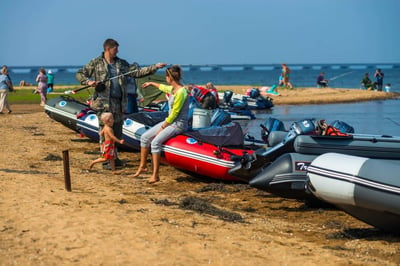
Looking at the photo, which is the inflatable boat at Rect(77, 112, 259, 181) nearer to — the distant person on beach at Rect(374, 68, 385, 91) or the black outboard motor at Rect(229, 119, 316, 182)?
the black outboard motor at Rect(229, 119, 316, 182)

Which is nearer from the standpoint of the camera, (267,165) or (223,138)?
(267,165)

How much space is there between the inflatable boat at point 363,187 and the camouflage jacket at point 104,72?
144 inches

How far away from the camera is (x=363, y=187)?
6.77 metres

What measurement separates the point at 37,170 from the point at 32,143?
3.61 meters

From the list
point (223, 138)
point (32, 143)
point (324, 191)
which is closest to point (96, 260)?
point (324, 191)

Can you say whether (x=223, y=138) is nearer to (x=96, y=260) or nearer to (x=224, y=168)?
(x=224, y=168)

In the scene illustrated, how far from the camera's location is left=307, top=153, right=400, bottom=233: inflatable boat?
6.70 m

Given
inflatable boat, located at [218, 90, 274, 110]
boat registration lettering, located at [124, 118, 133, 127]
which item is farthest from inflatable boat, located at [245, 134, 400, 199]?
inflatable boat, located at [218, 90, 274, 110]

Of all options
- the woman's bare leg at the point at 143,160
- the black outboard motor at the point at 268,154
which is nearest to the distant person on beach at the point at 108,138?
the woman's bare leg at the point at 143,160

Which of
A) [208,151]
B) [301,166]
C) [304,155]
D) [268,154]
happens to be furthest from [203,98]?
[301,166]

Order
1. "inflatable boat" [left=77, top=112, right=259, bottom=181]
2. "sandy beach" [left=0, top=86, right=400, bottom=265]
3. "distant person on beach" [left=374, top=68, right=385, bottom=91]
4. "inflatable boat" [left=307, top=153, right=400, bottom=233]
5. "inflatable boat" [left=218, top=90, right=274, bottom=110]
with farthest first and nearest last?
"distant person on beach" [left=374, top=68, right=385, bottom=91], "inflatable boat" [left=218, top=90, right=274, bottom=110], "inflatable boat" [left=77, top=112, right=259, bottom=181], "inflatable boat" [left=307, top=153, right=400, bottom=233], "sandy beach" [left=0, top=86, right=400, bottom=265]

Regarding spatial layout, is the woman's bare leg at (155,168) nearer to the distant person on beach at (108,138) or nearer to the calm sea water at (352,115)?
the distant person on beach at (108,138)

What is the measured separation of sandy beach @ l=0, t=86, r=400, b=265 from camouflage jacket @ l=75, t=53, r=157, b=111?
1.23 metres

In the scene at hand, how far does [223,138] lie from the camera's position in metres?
10.2
